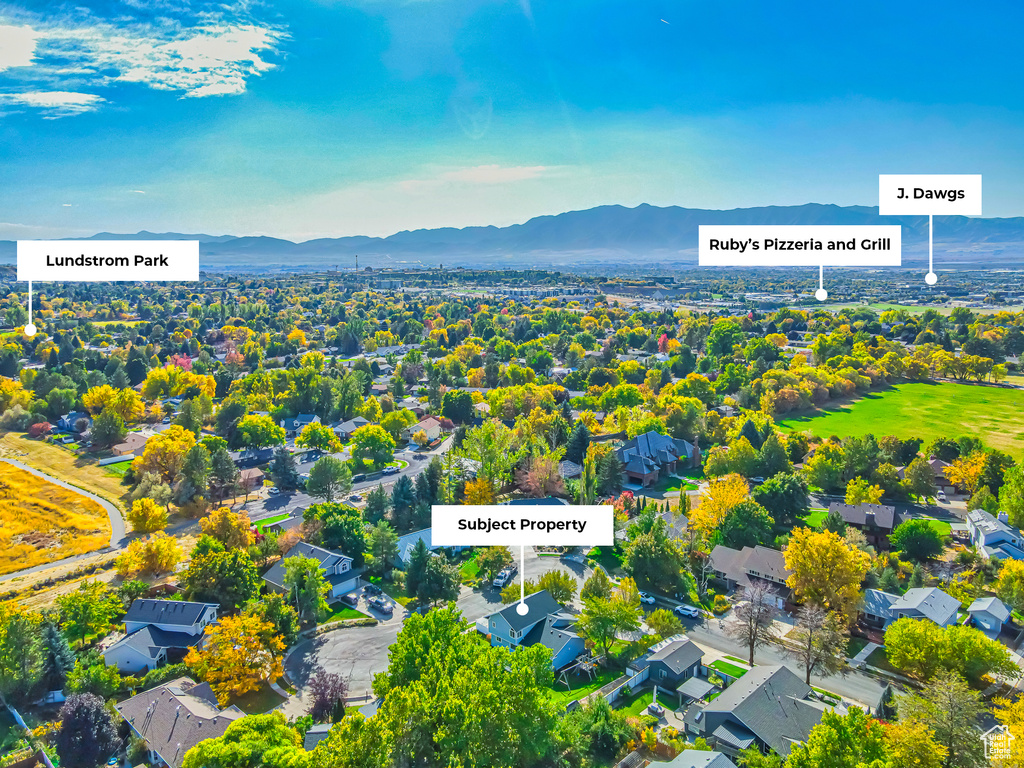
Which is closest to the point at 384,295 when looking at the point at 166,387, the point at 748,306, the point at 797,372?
the point at 748,306

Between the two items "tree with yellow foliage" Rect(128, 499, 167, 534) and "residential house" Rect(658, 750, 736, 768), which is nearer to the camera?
"residential house" Rect(658, 750, 736, 768)

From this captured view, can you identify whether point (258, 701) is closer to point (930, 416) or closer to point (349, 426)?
point (349, 426)

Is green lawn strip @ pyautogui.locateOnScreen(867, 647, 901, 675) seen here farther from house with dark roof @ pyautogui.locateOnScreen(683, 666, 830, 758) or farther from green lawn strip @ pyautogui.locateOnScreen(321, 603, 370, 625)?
green lawn strip @ pyautogui.locateOnScreen(321, 603, 370, 625)

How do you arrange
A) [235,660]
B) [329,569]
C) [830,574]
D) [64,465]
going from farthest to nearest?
[64,465] → [329,569] → [830,574] → [235,660]

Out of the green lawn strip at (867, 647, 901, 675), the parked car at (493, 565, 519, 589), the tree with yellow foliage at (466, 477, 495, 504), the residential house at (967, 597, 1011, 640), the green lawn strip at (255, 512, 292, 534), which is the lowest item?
the green lawn strip at (867, 647, 901, 675)

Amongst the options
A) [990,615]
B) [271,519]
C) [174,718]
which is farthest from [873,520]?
[271,519]

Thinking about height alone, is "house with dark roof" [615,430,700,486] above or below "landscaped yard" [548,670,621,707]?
above

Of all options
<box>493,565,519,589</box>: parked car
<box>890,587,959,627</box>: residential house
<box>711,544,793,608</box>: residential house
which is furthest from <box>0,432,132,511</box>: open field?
<box>890,587,959,627</box>: residential house
